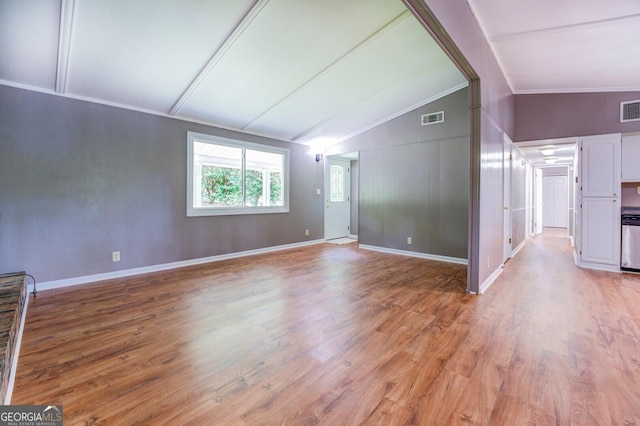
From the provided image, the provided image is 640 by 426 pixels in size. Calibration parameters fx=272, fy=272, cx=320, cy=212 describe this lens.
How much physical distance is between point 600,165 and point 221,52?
18.3 feet

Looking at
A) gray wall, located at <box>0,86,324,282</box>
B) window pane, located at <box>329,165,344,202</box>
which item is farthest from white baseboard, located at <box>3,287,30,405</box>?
window pane, located at <box>329,165,344,202</box>

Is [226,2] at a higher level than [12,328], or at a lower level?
higher

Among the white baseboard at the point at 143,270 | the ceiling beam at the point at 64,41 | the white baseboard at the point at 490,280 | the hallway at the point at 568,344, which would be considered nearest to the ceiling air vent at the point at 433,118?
the white baseboard at the point at 490,280

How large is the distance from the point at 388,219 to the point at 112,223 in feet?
15.3

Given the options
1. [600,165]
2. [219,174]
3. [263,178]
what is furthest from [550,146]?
[219,174]

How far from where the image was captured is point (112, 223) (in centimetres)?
372

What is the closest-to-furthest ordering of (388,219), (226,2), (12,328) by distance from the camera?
(12,328), (226,2), (388,219)

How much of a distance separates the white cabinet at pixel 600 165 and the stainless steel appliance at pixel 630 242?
38cm

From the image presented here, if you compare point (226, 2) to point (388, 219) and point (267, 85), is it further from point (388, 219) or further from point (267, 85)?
point (388, 219)

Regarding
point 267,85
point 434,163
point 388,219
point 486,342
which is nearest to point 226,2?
point 267,85

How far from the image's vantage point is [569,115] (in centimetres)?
445

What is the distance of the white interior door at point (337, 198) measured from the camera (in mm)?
6867

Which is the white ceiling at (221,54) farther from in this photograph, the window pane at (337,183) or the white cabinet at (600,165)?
the window pane at (337,183)

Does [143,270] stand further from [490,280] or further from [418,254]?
[490,280]
